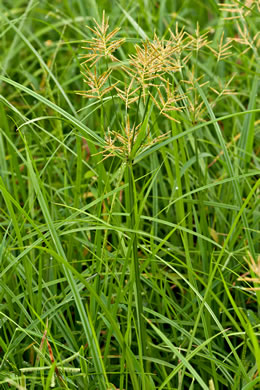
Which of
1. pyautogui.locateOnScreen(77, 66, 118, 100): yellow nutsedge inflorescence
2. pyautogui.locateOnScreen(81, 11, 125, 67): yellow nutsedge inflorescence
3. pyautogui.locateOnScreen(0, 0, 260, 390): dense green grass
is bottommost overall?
pyautogui.locateOnScreen(0, 0, 260, 390): dense green grass

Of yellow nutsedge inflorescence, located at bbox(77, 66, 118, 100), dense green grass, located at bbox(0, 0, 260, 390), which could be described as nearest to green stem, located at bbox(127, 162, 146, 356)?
dense green grass, located at bbox(0, 0, 260, 390)

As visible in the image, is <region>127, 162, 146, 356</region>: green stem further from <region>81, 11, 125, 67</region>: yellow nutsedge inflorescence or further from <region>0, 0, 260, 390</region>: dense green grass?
<region>81, 11, 125, 67</region>: yellow nutsedge inflorescence

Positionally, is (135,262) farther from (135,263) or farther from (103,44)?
(103,44)

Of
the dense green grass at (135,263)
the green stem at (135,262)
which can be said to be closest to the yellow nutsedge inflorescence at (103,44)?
the dense green grass at (135,263)

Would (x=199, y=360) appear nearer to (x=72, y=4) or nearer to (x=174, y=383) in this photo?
(x=174, y=383)

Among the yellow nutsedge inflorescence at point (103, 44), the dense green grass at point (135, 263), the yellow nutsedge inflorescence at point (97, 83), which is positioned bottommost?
the dense green grass at point (135, 263)

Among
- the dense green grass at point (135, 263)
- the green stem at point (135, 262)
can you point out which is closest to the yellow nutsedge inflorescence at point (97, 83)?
the dense green grass at point (135, 263)

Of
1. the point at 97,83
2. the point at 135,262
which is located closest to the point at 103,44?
the point at 97,83

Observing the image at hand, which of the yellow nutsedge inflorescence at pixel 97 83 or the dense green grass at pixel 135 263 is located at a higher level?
the yellow nutsedge inflorescence at pixel 97 83

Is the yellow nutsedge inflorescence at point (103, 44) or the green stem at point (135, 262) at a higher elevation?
the yellow nutsedge inflorescence at point (103, 44)

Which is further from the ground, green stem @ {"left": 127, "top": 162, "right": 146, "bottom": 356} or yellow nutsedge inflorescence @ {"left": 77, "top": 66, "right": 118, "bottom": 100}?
yellow nutsedge inflorescence @ {"left": 77, "top": 66, "right": 118, "bottom": 100}

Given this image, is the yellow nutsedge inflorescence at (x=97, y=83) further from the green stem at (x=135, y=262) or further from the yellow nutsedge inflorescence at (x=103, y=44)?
the green stem at (x=135, y=262)

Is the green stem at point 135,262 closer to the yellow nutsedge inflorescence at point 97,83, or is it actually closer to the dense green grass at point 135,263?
the dense green grass at point 135,263

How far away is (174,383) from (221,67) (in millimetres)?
1463
